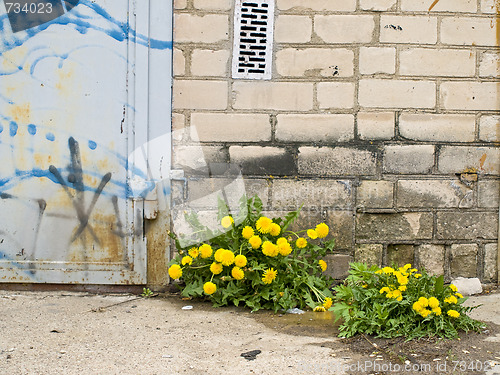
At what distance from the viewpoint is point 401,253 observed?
3.50m

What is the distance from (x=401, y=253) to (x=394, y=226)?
0.19 meters

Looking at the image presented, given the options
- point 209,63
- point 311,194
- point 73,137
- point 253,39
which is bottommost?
point 311,194

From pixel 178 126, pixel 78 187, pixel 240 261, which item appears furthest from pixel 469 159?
pixel 78 187

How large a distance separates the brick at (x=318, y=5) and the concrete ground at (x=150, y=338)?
189cm

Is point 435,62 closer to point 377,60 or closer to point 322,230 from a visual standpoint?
point 377,60

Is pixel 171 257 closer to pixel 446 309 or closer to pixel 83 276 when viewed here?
pixel 83 276

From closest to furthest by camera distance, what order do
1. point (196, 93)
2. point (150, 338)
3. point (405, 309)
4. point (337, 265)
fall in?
point (405, 309)
point (150, 338)
point (196, 93)
point (337, 265)

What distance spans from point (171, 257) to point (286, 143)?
1.03 m

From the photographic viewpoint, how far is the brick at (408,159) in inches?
136

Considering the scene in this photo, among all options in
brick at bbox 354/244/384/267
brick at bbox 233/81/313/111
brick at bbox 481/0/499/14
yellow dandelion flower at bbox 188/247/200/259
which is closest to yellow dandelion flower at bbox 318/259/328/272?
brick at bbox 354/244/384/267

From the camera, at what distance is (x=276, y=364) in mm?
2338

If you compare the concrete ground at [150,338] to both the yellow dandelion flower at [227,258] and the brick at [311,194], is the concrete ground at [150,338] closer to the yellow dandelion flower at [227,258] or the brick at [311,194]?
the yellow dandelion flower at [227,258]

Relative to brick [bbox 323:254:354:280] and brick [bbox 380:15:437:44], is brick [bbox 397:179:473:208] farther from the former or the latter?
brick [bbox 380:15:437:44]

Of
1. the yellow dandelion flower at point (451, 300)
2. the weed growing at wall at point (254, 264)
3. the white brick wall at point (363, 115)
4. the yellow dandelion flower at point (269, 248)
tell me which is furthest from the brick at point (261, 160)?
the yellow dandelion flower at point (451, 300)
